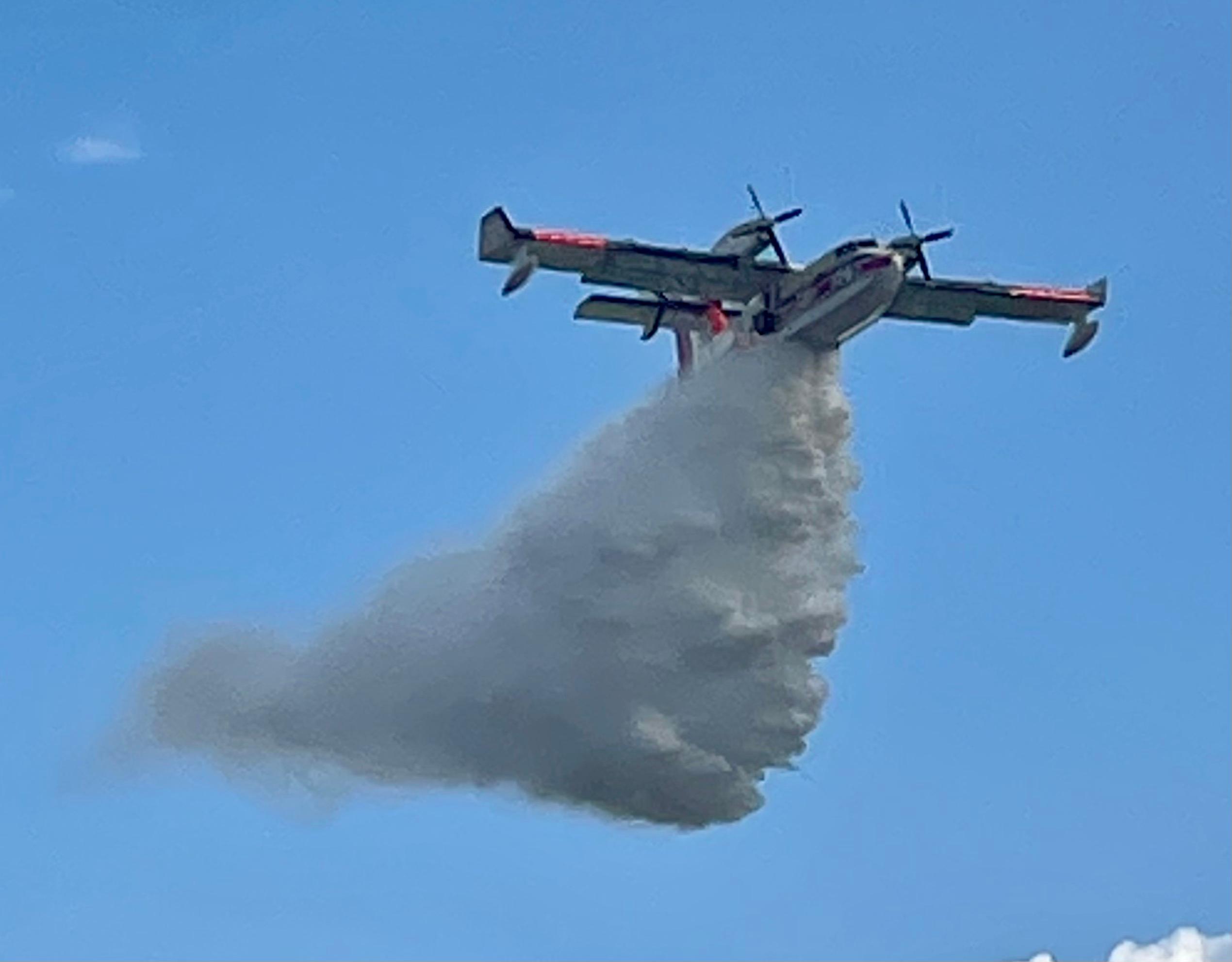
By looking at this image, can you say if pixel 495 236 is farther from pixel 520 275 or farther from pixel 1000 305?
pixel 1000 305

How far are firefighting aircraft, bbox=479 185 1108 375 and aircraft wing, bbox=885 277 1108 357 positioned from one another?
0.03m

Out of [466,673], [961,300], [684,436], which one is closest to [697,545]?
[684,436]

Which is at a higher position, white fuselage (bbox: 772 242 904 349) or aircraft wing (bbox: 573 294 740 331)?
aircraft wing (bbox: 573 294 740 331)

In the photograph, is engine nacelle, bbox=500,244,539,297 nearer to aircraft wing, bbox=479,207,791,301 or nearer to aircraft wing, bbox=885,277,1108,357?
aircraft wing, bbox=479,207,791,301

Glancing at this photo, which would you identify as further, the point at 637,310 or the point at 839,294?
the point at 637,310

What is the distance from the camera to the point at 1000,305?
45062mm

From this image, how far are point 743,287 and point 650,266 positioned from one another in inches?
68.8

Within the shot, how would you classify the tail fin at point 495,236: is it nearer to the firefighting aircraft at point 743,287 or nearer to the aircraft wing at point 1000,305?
the firefighting aircraft at point 743,287

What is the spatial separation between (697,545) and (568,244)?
5.80m

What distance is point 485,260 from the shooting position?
39125 millimetres

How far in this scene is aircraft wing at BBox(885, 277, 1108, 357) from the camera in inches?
1740

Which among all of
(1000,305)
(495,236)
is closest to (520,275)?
(495,236)

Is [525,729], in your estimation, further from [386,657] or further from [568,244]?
[568,244]

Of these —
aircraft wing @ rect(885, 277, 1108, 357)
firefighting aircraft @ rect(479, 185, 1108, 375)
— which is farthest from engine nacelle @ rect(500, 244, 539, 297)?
aircraft wing @ rect(885, 277, 1108, 357)
